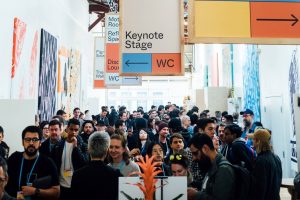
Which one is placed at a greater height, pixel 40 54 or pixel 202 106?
pixel 40 54

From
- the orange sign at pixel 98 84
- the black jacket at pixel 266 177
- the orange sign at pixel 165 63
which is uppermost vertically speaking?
the orange sign at pixel 98 84

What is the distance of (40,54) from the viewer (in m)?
7.94

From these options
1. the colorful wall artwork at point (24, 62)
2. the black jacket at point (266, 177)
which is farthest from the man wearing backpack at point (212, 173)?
the colorful wall artwork at point (24, 62)

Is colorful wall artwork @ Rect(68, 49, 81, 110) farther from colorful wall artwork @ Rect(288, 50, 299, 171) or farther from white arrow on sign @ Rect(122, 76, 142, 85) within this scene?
colorful wall artwork @ Rect(288, 50, 299, 171)

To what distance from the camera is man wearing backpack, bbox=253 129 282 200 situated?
11.9ft

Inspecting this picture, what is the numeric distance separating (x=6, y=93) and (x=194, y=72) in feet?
64.6

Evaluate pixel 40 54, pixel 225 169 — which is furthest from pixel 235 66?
pixel 225 169

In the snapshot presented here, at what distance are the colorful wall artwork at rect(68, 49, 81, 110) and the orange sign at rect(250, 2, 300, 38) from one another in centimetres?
824

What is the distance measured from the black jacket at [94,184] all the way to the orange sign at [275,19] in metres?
1.94

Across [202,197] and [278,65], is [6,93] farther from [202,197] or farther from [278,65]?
[278,65]

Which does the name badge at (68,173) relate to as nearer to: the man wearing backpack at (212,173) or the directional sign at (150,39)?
the directional sign at (150,39)

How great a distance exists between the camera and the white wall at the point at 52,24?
6.04 m

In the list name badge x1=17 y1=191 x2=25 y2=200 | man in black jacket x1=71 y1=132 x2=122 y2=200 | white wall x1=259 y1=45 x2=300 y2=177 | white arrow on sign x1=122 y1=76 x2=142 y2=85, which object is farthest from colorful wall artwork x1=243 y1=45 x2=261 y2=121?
name badge x1=17 y1=191 x2=25 y2=200

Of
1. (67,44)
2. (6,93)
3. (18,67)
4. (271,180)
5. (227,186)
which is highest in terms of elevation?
(67,44)
